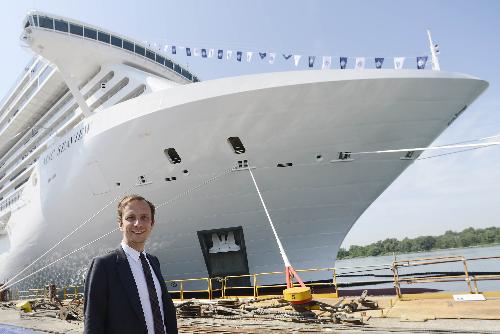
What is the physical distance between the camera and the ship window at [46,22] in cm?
1593

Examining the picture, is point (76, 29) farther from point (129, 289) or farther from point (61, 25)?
point (129, 289)

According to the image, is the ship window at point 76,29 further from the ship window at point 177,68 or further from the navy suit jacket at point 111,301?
the navy suit jacket at point 111,301

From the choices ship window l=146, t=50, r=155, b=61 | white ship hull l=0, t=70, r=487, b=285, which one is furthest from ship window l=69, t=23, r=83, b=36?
white ship hull l=0, t=70, r=487, b=285

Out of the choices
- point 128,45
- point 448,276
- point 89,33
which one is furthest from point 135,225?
point 128,45

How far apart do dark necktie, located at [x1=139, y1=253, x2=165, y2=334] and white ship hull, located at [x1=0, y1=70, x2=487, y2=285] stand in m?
8.35

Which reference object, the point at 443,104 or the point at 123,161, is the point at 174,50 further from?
the point at 443,104

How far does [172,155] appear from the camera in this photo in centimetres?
1148

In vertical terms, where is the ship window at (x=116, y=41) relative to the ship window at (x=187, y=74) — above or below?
below

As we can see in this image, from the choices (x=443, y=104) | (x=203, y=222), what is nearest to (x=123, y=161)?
(x=203, y=222)

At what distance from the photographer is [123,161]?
38.6ft

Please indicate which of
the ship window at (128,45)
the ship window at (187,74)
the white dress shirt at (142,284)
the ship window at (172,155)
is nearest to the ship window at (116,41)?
the ship window at (128,45)

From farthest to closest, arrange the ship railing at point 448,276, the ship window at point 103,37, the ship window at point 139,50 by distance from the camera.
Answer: the ship window at point 139,50 < the ship window at point 103,37 < the ship railing at point 448,276

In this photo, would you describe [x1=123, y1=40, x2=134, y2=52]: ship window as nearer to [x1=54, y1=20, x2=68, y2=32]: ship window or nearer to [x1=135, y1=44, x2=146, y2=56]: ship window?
[x1=135, y1=44, x2=146, y2=56]: ship window

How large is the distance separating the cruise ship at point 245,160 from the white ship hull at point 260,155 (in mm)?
35
